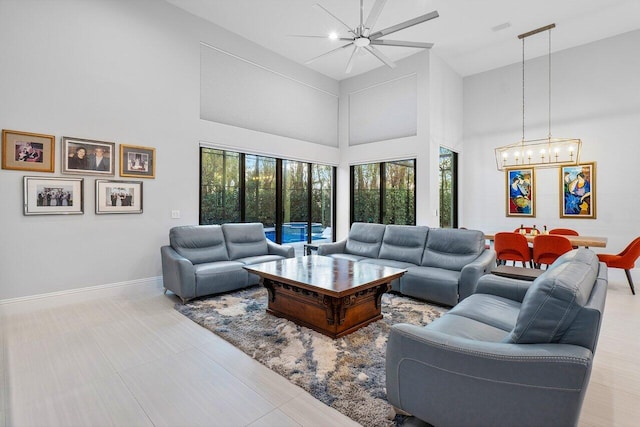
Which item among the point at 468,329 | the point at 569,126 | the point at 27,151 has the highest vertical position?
the point at 569,126

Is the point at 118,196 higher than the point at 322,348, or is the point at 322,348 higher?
the point at 118,196

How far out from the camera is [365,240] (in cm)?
551

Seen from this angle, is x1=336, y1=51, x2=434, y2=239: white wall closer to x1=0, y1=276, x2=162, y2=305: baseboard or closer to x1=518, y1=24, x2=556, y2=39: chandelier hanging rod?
x1=518, y1=24, x2=556, y2=39: chandelier hanging rod

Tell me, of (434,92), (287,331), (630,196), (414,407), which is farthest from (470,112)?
(414,407)

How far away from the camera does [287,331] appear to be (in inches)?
122

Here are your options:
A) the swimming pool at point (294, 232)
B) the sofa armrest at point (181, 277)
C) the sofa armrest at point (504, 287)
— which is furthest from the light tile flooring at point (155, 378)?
the swimming pool at point (294, 232)

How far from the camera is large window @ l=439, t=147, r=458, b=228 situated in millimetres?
6910

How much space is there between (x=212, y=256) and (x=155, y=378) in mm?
2516

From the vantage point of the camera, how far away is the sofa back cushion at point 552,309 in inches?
56.5

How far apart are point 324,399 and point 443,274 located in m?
2.52

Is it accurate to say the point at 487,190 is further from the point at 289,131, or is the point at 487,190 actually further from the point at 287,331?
the point at 287,331

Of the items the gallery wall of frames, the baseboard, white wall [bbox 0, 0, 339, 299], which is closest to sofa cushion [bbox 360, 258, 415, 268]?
white wall [bbox 0, 0, 339, 299]

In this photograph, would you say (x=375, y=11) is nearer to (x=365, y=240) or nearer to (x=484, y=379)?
(x=365, y=240)

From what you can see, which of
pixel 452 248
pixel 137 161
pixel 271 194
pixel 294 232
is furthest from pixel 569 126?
pixel 137 161
